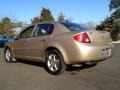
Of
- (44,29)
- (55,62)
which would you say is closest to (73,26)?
(44,29)

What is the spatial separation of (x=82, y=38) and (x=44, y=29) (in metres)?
1.86

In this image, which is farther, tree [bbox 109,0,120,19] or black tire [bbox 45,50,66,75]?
→ tree [bbox 109,0,120,19]

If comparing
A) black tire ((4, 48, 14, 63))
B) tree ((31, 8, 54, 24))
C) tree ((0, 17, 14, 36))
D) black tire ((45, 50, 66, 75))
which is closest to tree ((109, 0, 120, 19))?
tree ((31, 8, 54, 24))

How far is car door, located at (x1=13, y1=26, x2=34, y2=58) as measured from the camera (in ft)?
34.9

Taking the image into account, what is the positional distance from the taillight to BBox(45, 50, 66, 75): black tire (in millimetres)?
808

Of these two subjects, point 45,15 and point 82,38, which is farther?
point 45,15

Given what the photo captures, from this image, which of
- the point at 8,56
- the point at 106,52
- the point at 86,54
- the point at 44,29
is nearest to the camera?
the point at 86,54

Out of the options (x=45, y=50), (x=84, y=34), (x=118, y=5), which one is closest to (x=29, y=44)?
(x=45, y=50)

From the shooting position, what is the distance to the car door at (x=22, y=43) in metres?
10.6

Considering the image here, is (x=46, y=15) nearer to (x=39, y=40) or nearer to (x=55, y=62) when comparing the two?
(x=39, y=40)

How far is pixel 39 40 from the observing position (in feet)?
32.2

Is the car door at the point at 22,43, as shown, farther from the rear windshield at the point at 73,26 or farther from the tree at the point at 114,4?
the tree at the point at 114,4

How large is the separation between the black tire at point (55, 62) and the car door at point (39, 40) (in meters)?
0.38

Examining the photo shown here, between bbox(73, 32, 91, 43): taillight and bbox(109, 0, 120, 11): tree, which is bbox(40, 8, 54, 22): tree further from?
bbox(73, 32, 91, 43): taillight
